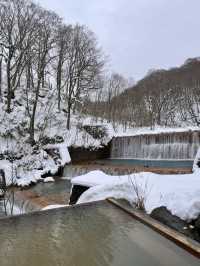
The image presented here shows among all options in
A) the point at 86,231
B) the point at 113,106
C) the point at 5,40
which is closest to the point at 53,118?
the point at 5,40

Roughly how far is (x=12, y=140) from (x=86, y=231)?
45.6 feet

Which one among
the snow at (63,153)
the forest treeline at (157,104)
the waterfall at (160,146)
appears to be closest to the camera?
the waterfall at (160,146)

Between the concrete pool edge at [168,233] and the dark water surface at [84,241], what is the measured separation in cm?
6

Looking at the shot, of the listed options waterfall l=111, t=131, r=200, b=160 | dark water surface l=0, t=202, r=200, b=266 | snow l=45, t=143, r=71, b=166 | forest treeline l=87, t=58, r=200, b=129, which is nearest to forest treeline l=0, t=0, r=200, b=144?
forest treeline l=87, t=58, r=200, b=129

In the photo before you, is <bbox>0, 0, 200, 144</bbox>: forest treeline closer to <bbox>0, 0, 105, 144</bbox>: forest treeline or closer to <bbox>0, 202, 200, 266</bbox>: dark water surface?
<bbox>0, 0, 105, 144</bbox>: forest treeline

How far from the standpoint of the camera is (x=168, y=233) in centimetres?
308

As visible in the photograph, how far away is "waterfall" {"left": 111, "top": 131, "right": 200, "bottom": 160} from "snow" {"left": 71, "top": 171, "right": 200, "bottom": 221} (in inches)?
369

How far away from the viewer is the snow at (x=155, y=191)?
13.0ft

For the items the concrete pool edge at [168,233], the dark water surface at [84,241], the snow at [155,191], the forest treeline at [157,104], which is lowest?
the dark water surface at [84,241]

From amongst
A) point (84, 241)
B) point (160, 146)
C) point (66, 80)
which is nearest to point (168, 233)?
point (84, 241)

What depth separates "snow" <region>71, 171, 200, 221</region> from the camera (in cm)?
397

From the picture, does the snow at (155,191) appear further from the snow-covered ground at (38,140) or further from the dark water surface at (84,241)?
the snow-covered ground at (38,140)

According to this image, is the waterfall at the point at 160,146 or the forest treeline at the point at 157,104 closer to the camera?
the waterfall at the point at 160,146

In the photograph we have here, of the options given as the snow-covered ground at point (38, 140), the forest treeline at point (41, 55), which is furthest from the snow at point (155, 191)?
the forest treeline at point (41, 55)
